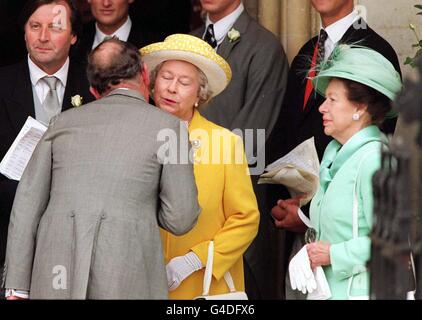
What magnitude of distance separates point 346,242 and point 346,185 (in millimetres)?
230

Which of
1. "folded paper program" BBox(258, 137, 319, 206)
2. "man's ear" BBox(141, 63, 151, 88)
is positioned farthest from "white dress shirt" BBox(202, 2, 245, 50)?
"man's ear" BBox(141, 63, 151, 88)

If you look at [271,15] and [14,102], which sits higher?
[271,15]

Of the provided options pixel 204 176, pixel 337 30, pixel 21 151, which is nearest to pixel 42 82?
pixel 21 151

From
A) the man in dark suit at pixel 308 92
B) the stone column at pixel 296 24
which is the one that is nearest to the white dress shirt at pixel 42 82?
the man in dark suit at pixel 308 92

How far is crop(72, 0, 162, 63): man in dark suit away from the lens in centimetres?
764

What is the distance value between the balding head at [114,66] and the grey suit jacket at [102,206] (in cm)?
6

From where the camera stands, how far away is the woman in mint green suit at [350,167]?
19.0 feet

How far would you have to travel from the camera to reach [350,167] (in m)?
5.85

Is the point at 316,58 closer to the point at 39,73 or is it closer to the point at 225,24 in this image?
Answer: the point at 225,24

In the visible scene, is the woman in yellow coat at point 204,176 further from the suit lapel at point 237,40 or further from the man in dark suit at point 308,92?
the suit lapel at point 237,40

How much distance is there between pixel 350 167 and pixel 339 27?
1.42 metres

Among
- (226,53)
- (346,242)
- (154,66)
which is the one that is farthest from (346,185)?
(226,53)

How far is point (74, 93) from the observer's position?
7.02m
